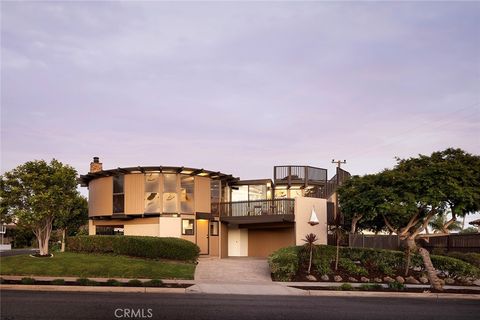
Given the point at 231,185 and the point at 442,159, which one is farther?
the point at 231,185

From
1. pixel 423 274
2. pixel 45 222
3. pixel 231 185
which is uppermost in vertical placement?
pixel 231 185

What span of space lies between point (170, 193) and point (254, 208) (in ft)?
18.8

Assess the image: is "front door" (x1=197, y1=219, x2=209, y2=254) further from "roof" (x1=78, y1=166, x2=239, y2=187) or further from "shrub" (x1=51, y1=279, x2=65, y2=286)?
"shrub" (x1=51, y1=279, x2=65, y2=286)

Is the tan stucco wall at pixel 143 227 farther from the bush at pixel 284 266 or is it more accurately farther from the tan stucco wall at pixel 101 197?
the bush at pixel 284 266

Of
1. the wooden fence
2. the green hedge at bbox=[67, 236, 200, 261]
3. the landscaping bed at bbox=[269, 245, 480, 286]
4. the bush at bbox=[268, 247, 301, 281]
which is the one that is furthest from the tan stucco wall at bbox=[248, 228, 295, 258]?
the bush at bbox=[268, 247, 301, 281]

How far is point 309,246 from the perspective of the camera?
86.0 ft

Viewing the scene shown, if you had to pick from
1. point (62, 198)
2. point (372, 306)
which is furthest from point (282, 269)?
point (62, 198)

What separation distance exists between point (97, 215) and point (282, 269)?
53.5 ft

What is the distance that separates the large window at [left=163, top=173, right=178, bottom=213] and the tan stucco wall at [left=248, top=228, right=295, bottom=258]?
25.0 ft

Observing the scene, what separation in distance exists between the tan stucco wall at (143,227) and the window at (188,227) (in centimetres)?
176

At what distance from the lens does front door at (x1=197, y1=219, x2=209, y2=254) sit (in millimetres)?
34938

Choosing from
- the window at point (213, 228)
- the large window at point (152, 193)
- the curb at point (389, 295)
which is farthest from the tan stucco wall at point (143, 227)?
the curb at point (389, 295)

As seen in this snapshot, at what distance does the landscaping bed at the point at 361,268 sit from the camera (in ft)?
80.6

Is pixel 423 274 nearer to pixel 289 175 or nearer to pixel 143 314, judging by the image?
pixel 289 175
